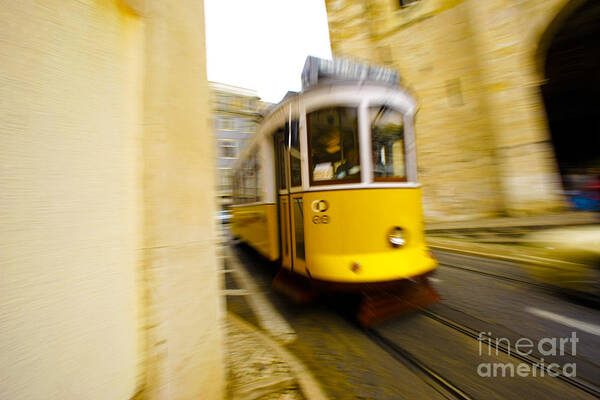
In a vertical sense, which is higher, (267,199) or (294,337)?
(267,199)

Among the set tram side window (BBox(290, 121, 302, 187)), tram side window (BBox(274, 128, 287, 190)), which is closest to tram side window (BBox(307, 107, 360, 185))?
tram side window (BBox(290, 121, 302, 187))

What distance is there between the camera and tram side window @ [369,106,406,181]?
3.06m

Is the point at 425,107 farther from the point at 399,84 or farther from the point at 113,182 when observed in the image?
the point at 113,182

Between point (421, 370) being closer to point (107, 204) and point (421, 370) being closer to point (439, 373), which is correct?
point (439, 373)

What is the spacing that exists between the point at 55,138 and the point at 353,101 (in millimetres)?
2746

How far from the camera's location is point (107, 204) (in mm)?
1338

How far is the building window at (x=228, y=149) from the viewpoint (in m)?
23.9

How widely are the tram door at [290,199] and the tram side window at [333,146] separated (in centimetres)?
27

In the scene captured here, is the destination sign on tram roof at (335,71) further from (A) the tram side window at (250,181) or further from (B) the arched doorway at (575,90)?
(B) the arched doorway at (575,90)

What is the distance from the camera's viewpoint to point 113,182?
137 centimetres

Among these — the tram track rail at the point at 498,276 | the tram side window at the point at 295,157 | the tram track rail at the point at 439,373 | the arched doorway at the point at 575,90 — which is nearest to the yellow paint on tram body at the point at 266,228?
the tram side window at the point at 295,157

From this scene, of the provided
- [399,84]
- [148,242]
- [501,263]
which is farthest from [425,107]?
[148,242]

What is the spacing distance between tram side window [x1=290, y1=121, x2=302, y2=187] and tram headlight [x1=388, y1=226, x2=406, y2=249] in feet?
4.41

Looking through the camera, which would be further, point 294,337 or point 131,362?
point 294,337
